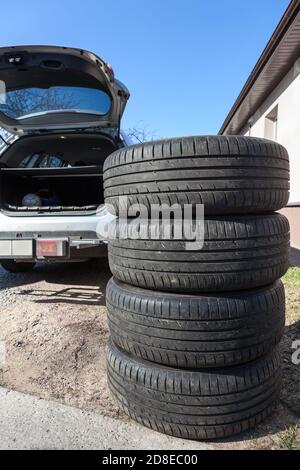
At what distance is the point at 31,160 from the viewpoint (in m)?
4.78

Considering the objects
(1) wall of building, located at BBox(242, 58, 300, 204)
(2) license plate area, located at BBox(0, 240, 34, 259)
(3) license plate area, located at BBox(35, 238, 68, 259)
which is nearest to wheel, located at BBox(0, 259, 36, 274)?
(2) license plate area, located at BBox(0, 240, 34, 259)

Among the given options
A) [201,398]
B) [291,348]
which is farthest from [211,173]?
[291,348]

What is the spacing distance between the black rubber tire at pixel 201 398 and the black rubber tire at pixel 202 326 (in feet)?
0.20

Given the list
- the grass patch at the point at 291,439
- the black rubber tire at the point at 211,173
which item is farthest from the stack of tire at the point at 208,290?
the grass patch at the point at 291,439

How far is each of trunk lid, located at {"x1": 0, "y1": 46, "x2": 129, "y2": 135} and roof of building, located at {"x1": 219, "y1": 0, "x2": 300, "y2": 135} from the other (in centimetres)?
377

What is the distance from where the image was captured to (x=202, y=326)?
1.79 m

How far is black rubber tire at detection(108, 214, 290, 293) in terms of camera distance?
5.86ft

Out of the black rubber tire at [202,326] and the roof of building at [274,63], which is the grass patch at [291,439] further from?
the roof of building at [274,63]

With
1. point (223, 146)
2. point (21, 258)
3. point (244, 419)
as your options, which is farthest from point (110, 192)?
point (21, 258)

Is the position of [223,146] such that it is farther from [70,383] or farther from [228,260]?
[70,383]

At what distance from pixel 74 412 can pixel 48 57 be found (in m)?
3.60

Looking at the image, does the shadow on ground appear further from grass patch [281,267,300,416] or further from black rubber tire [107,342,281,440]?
black rubber tire [107,342,281,440]

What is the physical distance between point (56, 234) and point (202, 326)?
2292 millimetres

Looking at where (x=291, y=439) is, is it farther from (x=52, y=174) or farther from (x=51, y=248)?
(x=52, y=174)
